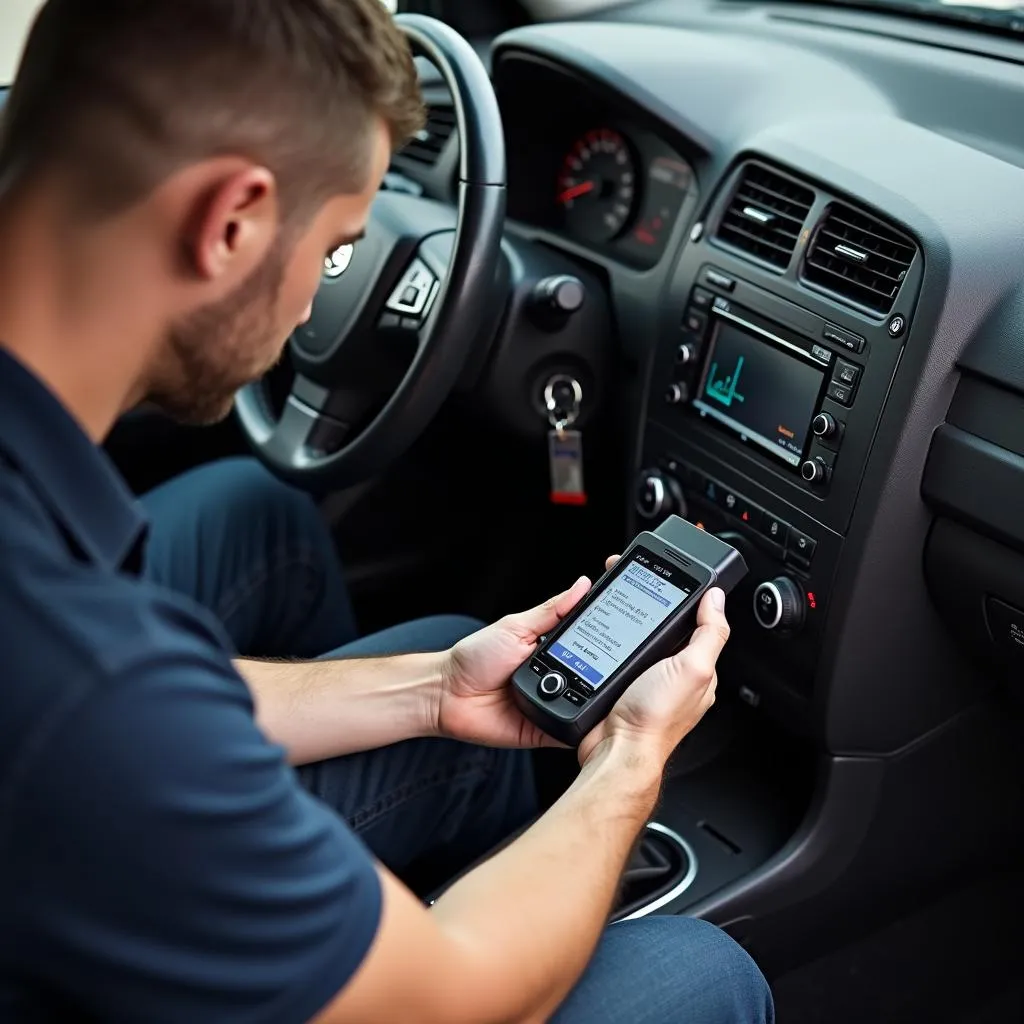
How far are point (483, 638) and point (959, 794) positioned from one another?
0.71m

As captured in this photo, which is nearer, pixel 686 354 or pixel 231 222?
pixel 231 222

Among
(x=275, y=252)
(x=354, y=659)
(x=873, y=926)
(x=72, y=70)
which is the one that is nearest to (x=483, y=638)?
(x=354, y=659)

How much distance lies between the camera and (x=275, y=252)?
2.84 ft

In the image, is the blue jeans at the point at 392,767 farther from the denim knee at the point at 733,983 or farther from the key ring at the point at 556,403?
the key ring at the point at 556,403

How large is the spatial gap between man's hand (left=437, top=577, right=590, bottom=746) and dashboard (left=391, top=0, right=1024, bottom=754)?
334 millimetres

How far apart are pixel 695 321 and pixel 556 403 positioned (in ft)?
0.73

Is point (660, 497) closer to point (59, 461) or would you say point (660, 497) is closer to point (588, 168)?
point (588, 168)

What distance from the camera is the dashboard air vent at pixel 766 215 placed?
152 cm

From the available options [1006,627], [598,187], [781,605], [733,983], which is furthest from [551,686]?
[598,187]

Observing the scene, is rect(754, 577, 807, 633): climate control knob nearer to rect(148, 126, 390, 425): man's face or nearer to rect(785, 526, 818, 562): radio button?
rect(785, 526, 818, 562): radio button

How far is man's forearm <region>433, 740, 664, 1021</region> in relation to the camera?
898 millimetres

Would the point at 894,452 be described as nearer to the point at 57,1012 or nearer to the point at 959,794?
the point at 959,794

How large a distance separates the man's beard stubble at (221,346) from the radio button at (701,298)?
76 cm

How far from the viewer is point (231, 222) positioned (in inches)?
32.1
